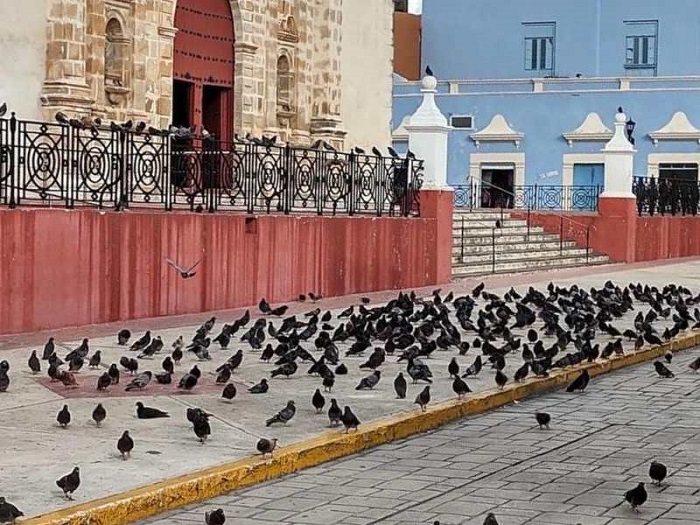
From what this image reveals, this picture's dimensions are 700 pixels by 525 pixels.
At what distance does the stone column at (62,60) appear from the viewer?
61.6ft

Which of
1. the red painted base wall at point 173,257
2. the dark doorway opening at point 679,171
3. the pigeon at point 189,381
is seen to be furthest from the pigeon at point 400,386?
the dark doorway opening at point 679,171

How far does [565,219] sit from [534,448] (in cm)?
2106

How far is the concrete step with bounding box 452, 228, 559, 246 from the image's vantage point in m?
24.6

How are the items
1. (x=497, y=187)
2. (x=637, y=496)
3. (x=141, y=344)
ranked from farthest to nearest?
1. (x=497, y=187)
2. (x=141, y=344)
3. (x=637, y=496)

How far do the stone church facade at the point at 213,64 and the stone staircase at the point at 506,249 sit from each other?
10.7ft

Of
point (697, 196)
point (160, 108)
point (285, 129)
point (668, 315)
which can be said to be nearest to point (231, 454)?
point (668, 315)

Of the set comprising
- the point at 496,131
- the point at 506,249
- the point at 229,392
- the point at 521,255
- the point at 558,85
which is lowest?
the point at 229,392

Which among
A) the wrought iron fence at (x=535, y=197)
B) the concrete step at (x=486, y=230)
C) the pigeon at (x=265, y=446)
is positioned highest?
the wrought iron fence at (x=535, y=197)

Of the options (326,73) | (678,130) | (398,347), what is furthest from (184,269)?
(678,130)

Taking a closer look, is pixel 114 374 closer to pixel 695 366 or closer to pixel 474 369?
pixel 474 369

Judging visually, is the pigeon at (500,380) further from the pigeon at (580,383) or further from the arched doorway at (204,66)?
the arched doorway at (204,66)

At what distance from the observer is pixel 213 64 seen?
23344mm

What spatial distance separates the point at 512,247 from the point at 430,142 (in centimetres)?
573

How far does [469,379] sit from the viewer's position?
10.9 meters
